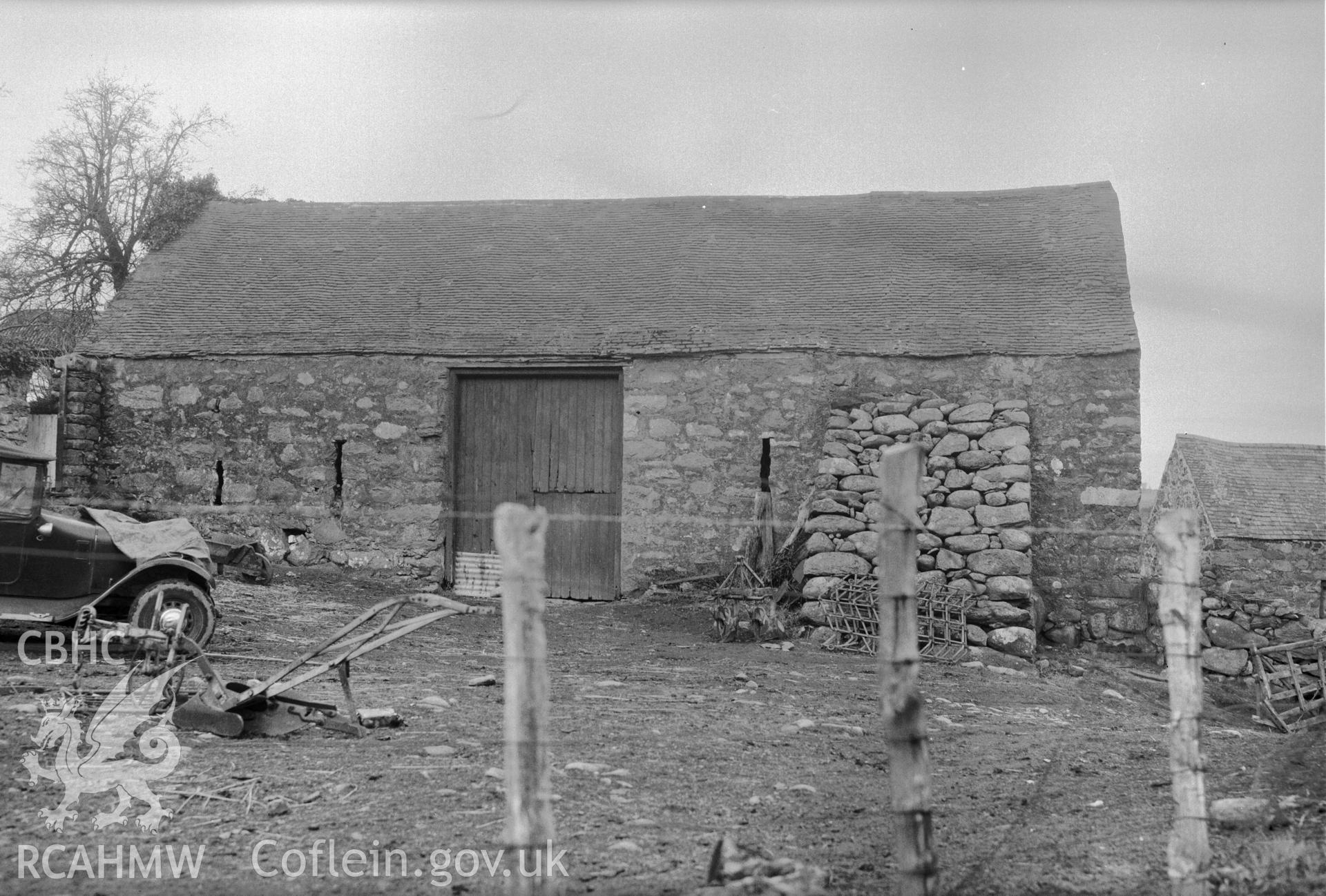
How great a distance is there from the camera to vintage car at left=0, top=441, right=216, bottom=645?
7.34 meters

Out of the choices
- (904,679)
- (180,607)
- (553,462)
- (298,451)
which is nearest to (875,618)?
(553,462)

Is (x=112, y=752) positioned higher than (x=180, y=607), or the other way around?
(x=180, y=607)

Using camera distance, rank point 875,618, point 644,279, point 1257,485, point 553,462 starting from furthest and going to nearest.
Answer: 1. point 1257,485
2. point 644,279
3. point 553,462
4. point 875,618

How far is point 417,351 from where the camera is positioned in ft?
40.9

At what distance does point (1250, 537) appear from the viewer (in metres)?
16.8

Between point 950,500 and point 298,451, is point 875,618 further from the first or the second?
point 298,451

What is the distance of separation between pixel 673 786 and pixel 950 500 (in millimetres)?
6122

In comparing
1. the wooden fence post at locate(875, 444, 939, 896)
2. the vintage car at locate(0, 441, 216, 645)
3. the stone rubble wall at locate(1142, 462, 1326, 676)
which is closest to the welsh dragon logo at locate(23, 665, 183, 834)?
the vintage car at locate(0, 441, 216, 645)

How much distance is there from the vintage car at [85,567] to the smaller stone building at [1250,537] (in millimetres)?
6467

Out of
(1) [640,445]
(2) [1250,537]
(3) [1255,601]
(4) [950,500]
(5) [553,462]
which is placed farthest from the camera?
(2) [1250,537]

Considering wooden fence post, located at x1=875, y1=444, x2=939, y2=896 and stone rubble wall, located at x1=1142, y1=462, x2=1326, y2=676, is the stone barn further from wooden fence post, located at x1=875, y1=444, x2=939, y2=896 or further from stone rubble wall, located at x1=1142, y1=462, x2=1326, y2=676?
wooden fence post, located at x1=875, y1=444, x2=939, y2=896

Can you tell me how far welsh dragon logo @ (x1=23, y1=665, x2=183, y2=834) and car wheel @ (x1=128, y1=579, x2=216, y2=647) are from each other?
155 cm

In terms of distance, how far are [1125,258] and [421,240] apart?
920cm

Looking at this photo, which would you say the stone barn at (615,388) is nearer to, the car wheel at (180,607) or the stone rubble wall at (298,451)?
the stone rubble wall at (298,451)
